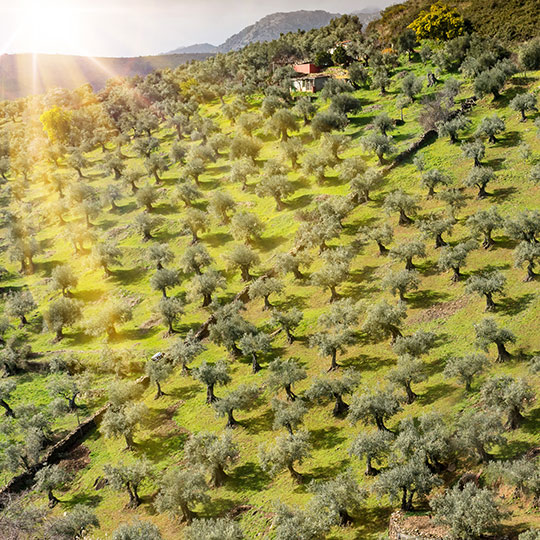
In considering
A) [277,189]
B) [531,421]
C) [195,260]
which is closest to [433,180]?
[277,189]

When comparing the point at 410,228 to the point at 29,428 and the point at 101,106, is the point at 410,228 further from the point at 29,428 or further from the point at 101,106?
the point at 101,106

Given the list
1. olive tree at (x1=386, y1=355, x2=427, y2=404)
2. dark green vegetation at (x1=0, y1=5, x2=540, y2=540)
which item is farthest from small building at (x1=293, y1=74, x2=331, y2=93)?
olive tree at (x1=386, y1=355, x2=427, y2=404)

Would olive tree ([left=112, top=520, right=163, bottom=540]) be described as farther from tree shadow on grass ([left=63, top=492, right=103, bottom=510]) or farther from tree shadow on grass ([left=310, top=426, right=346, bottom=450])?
tree shadow on grass ([left=310, top=426, right=346, bottom=450])

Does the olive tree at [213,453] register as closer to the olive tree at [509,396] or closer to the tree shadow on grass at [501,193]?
the olive tree at [509,396]

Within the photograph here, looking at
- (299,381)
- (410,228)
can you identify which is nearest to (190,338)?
(299,381)

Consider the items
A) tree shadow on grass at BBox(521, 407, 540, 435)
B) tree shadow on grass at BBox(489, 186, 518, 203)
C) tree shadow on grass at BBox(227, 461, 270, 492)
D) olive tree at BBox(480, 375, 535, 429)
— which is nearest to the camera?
tree shadow on grass at BBox(521, 407, 540, 435)

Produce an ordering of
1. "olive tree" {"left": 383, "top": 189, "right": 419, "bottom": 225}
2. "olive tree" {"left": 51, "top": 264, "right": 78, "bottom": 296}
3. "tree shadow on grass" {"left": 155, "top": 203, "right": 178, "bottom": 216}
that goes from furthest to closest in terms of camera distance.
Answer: "tree shadow on grass" {"left": 155, "top": 203, "right": 178, "bottom": 216} → "olive tree" {"left": 51, "top": 264, "right": 78, "bottom": 296} → "olive tree" {"left": 383, "top": 189, "right": 419, "bottom": 225}
